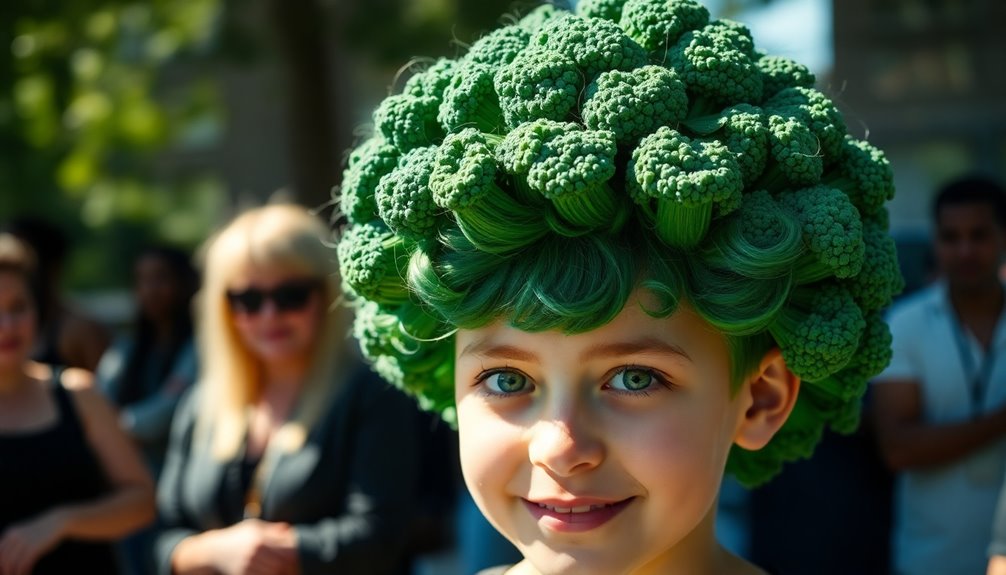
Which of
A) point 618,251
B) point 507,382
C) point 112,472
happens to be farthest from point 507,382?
point 112,472

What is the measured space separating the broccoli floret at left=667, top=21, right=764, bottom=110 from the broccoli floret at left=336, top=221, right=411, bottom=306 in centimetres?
55

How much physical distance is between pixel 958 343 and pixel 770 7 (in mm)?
2879

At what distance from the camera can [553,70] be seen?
1.78 m

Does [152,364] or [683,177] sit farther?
[152,364]

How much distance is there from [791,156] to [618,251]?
0.31 meters

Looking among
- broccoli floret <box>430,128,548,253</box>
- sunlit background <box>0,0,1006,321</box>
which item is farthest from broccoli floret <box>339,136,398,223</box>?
sunlit background <box>0,0,1006,321</box>

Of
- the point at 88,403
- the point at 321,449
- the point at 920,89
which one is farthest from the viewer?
the point at 920,89

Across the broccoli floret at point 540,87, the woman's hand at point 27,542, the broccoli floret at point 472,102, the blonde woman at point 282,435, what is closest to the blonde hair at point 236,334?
the blonde woman at point 282,435

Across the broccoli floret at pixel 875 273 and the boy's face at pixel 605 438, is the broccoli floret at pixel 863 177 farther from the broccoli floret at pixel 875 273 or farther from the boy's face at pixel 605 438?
the boy's face at pixel 605 438

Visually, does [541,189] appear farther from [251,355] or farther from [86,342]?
[86,342]

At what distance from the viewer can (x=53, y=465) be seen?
148 inches

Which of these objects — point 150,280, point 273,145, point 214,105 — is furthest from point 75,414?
point 273,145

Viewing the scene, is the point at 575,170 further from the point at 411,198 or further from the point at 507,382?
the point at 507,382

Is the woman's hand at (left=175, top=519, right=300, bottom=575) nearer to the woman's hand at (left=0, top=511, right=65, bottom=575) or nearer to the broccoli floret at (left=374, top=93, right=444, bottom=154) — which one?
the woman's hand at (left=0, top=511, right=65, bottom=575)
